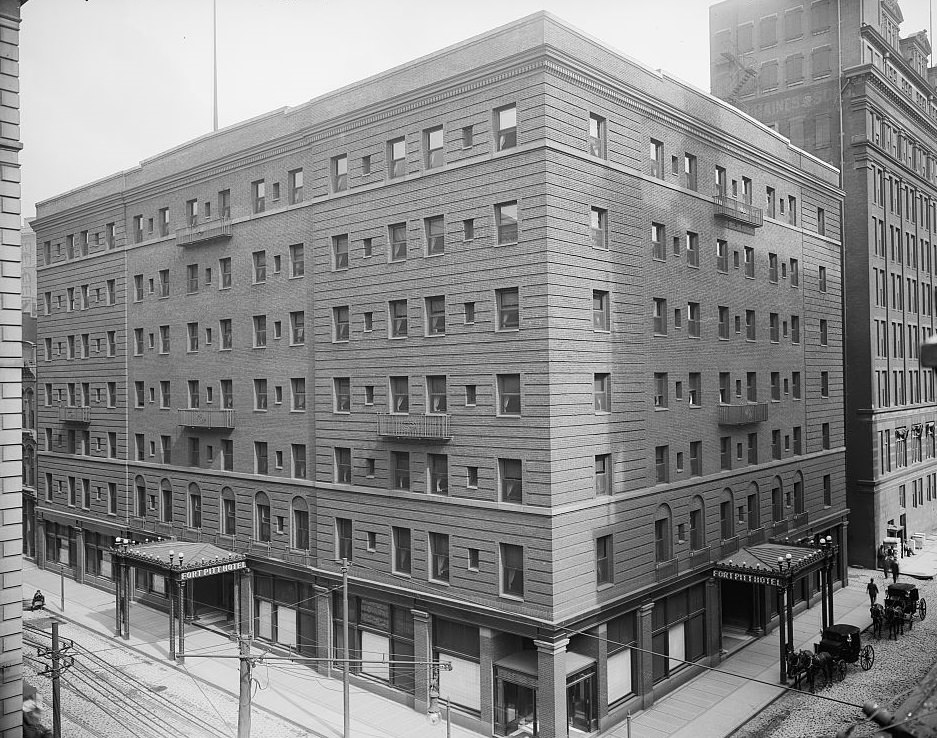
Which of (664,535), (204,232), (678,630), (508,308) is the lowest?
(678,630)

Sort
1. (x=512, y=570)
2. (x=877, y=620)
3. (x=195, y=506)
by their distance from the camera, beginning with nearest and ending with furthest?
1. (x=512, y=570)
2. (x=877, y=620)
3. (x=195, y=506)

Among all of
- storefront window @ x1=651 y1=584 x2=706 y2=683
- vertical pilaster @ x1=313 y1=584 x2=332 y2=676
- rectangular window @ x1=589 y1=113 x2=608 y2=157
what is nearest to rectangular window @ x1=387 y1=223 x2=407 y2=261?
rectangular window @ x1=589 y1=113 x2=608 y2=157

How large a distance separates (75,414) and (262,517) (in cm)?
2144

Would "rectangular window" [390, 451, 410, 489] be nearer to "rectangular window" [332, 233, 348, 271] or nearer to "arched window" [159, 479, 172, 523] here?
"rectangular window" [332, 233, 348, 271]

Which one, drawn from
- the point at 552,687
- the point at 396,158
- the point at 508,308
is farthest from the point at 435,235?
the point at 552,687

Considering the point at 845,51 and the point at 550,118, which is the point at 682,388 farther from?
the point at 845,51

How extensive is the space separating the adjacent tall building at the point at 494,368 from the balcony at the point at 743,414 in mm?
206

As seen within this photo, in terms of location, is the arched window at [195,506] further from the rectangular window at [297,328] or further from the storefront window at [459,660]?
the storefront window at [459,660]

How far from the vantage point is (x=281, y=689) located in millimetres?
36438

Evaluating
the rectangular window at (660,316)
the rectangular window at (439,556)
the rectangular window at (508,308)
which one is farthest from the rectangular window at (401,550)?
the rectangular window at (660,316)

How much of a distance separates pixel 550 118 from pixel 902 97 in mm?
45333

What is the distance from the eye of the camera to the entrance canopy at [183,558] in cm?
4016

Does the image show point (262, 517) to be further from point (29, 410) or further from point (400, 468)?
point (29, 410)

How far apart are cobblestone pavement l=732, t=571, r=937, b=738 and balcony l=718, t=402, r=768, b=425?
40.7 ft
